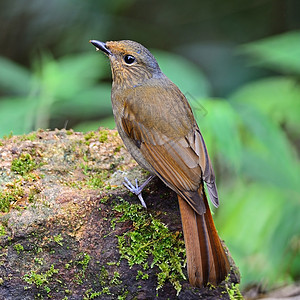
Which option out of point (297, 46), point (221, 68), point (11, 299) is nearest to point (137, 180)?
point (11, 299)

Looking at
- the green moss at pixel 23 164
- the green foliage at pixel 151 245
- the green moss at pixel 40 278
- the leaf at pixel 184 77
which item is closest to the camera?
the green moss at pixel 40 278

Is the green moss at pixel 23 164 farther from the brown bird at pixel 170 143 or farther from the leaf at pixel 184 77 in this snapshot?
the leaf at pixel 184 77

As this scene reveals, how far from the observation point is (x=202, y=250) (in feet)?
8.27

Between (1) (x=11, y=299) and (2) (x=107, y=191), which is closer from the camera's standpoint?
Answer: (1) (x=11, y=299)

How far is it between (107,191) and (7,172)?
21.7 inches

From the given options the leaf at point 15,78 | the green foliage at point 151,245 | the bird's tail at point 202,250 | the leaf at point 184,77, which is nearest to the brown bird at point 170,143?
the bird's tail at point 202,250

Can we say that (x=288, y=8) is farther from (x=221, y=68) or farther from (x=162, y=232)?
(x=162, y=232)

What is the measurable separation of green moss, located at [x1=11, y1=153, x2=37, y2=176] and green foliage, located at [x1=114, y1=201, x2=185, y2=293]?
0.55 metres

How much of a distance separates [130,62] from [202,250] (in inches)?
52.2

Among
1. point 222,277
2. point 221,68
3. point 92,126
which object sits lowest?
point 222,277

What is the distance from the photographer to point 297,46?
187 inches

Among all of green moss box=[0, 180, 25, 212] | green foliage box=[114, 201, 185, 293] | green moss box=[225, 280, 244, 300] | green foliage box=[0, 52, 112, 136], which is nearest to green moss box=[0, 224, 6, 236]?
green moss box=[0, 180, 25, 212]

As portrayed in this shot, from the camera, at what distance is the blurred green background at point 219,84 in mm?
4070

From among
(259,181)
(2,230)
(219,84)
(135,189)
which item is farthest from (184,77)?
(219,84)
